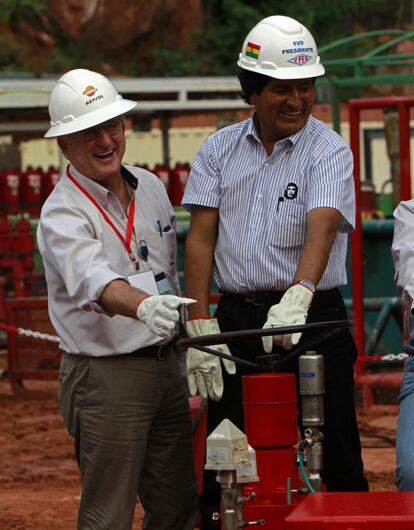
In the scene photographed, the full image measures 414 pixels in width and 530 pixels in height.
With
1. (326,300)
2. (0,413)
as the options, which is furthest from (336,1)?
(326,300)

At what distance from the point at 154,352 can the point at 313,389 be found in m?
0.87

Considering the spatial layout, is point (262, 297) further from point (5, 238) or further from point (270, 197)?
point (5, 238)

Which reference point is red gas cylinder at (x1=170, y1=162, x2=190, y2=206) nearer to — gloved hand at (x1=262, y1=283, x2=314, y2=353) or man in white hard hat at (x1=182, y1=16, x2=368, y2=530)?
man in white hard hat at (x1=182, y1=16, x2=368, y2=530)

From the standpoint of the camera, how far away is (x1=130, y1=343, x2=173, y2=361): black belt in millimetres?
5141

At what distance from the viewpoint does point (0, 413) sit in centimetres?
1234

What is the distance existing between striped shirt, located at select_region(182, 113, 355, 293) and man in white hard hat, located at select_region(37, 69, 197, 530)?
0.27m

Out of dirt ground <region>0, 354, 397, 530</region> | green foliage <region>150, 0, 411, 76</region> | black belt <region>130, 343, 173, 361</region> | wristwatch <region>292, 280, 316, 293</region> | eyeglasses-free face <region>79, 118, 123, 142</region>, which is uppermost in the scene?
green foliage <region>150, 0, 411, 76</region>

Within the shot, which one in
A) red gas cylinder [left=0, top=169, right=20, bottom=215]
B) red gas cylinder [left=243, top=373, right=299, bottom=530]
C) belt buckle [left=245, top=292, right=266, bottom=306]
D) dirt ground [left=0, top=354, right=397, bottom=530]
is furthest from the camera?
red gas cylinder [left=0, top=169, right=20, bottom=215]

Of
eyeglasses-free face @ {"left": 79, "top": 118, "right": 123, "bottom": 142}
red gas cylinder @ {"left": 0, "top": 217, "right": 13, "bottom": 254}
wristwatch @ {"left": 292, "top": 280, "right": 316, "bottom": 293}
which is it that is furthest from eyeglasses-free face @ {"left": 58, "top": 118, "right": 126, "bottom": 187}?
red gas cylinder @ {"left": 0, "top": 217, "right": 13, "bottom": 254}

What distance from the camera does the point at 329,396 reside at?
17.6ft

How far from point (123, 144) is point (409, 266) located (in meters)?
1.14

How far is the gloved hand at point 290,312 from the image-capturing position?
485 centimetres

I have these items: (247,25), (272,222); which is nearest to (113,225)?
(272,222)

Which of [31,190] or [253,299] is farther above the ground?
[31,190]
